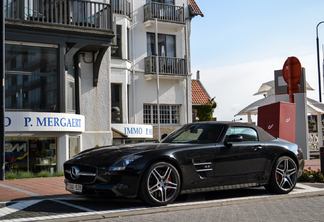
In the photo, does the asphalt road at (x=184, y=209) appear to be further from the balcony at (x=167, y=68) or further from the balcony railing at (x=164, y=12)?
the balcony railing at (x=164, y=12)

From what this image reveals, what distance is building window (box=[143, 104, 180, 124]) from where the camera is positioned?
2544 centimetres

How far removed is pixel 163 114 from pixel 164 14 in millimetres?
5667

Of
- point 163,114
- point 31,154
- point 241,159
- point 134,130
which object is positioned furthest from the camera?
point 163,114

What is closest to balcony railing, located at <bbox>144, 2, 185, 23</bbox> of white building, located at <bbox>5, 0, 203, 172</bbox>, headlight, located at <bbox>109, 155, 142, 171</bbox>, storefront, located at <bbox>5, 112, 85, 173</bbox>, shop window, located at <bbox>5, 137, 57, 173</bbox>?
white building, located at <bbox>5, 0, 203, 172</bbox>

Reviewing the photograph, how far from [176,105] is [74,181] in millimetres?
19300

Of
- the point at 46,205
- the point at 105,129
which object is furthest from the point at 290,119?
the point at 46,205

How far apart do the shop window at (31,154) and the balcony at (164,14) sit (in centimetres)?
1232

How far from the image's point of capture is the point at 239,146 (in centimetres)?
811

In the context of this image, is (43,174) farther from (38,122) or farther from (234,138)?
(234,138)

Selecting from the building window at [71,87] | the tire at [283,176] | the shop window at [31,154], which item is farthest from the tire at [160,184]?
the building window at [71,87]

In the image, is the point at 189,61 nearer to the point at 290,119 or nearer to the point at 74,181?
the point at 290,119

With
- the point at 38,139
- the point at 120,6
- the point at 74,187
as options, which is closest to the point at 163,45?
the point at 120,6

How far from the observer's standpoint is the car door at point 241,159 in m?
7.78

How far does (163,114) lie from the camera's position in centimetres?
2592
